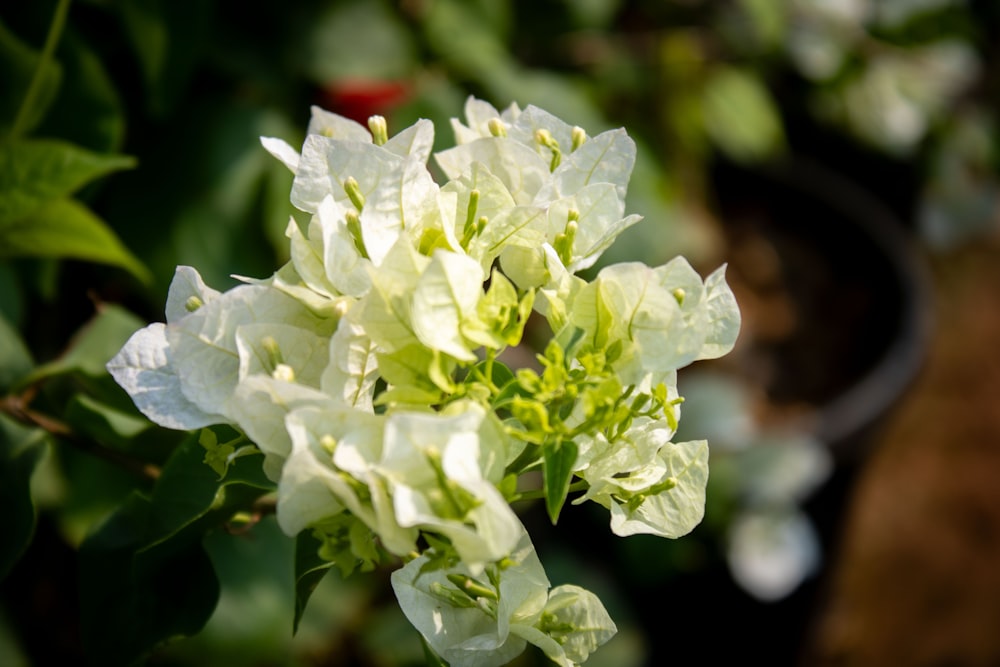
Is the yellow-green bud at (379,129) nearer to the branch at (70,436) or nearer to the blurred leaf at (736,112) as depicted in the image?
the branch at (70,436)

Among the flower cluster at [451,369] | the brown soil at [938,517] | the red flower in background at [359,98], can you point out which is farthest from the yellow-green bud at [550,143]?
the brown soil at [938,517]

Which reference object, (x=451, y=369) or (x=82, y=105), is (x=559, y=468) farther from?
(x=82, y=105)

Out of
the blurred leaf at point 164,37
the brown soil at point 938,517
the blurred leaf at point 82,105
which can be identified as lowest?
the brown soil at point 938,517

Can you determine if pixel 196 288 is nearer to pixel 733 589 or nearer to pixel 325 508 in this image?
pixel 325 508

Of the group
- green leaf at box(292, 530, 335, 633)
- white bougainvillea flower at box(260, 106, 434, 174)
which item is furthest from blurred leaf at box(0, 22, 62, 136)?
green leaf at box(292, 530, 335, 633)

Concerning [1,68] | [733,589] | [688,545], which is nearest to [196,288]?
[1,68]

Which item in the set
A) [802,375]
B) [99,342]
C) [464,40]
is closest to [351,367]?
[99,342]

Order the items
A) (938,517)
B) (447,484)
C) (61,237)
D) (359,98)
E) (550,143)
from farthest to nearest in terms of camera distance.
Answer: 1. (938,517)
2. (359,98)
3. (61,237)
4. (550,143)
5. (447,484)
